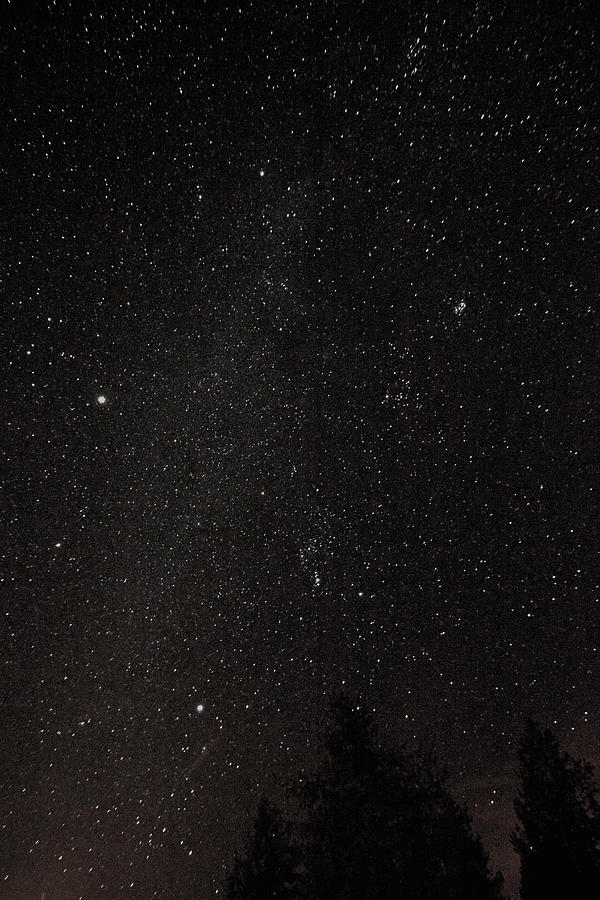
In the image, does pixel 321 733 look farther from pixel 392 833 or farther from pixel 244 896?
pixel 244 896

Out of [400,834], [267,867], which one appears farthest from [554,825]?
[267,867]

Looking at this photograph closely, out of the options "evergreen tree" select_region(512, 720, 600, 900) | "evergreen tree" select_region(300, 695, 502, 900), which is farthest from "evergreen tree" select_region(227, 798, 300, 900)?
"evergreen tree" select_region(512, 720, 600, 900)

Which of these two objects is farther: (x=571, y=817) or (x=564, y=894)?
(x=571, y=817)

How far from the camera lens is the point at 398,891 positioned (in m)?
5.76

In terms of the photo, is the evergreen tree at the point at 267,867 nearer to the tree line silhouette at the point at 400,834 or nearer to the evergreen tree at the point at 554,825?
the tree line silhouette at the point at 400,834

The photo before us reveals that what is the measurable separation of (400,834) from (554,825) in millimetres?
2859

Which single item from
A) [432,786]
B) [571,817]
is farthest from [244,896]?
[571,817]

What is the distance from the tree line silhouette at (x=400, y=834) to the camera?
611cm

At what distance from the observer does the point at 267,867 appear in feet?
24.3

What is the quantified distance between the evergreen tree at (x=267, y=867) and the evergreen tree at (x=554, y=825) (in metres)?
3.62

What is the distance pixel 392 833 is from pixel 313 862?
1.32 meters

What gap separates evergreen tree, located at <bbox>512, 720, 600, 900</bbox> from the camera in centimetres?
658

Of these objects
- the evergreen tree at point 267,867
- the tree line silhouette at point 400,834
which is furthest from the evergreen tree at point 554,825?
the evergreen tree at point 267,867

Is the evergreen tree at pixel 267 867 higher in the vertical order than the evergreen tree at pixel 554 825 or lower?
higher
